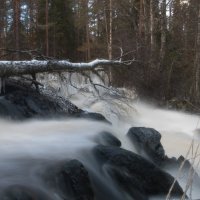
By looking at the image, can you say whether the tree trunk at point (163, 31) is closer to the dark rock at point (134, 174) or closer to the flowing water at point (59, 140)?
the flowing water at point (59, 140)

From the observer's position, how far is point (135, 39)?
64.5ft

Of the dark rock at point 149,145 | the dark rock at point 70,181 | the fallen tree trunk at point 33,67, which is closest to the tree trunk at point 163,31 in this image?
the fallen tree trunk at point 33,67

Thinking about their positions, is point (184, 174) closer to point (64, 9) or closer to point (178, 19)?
point (178, 19)

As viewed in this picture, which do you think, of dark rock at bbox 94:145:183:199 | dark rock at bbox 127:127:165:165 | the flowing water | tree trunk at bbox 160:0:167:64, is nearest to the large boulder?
the flowing water

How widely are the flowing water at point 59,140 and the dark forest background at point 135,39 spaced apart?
64.8 inches

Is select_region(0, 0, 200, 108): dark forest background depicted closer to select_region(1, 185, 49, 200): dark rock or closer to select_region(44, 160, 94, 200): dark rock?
select_region(44, 160, 94, 200): dark rock

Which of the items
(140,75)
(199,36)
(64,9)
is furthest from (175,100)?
(64,9)

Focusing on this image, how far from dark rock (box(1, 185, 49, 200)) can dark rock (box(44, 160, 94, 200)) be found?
362mm

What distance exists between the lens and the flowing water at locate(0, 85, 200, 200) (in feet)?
19.6

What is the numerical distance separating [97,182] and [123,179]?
47cm

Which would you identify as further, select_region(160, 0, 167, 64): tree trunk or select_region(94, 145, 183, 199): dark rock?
select_region(160, 0, 167, 64): tree trunk

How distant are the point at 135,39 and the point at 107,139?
11794mm

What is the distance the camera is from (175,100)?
16.8m

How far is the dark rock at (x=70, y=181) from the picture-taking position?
5.77 m
